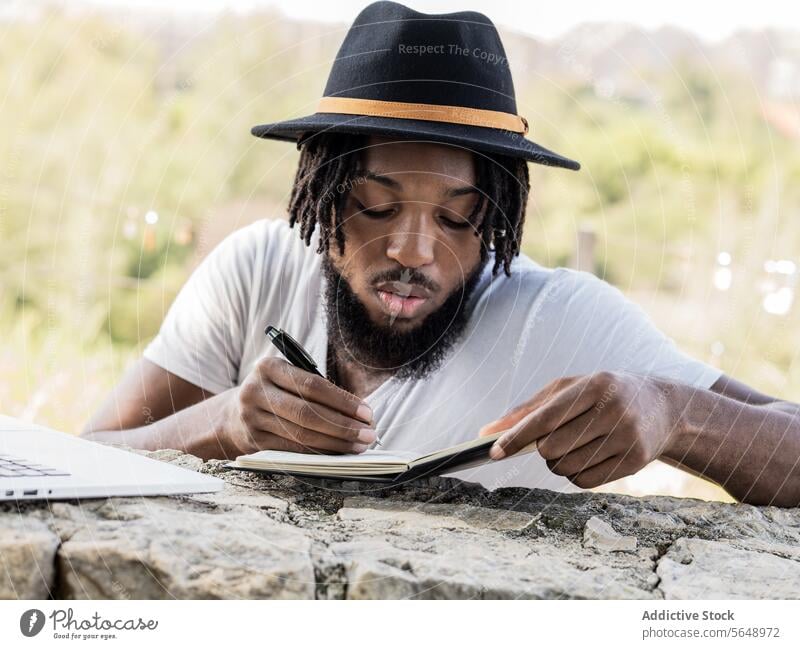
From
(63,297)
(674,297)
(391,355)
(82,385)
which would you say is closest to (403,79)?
(391,355)

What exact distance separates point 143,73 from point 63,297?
70 centimetres

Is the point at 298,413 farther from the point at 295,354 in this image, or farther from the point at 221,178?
the point at 221,178

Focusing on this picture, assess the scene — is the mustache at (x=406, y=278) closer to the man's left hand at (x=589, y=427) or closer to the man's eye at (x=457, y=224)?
the man's eye at (x=457, y=224)

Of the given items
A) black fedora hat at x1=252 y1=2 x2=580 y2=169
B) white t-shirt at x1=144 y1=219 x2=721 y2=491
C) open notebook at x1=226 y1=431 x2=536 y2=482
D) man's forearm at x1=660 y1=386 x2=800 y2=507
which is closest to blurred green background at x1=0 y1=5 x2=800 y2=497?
white t-shirt at x1=144 y1=219 x2=721 y2=491

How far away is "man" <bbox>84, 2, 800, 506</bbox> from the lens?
0.86m

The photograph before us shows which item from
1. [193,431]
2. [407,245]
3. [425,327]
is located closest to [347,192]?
[407,245]

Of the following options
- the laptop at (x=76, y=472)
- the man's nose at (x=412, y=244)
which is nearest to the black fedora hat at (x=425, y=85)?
the man's nose at (x=412, y=244)

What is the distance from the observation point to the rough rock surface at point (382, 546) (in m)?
0.63

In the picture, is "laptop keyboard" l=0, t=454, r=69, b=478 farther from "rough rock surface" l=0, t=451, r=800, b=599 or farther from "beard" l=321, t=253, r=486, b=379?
"beard" l=321, t=253, r=486, b=379

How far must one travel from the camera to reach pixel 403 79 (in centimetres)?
108

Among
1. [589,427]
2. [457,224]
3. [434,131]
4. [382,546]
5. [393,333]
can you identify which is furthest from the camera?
[393,333]

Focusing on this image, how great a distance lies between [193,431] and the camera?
108 cm

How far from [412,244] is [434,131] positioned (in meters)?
0.15

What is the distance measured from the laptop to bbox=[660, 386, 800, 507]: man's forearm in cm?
47
